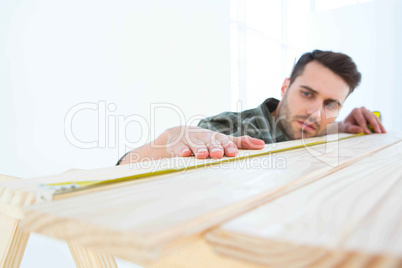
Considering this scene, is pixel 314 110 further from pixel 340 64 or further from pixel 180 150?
pixel 180 150

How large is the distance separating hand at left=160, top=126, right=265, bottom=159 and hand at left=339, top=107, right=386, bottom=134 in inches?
46.9

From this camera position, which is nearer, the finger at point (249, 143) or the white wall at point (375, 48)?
the finger at point (249, 143)

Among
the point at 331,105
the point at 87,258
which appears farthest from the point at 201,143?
the point at 331,105

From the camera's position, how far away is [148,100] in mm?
2836

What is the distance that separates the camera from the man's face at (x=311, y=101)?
1668mm

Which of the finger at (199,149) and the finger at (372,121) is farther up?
the finger at (372,121)

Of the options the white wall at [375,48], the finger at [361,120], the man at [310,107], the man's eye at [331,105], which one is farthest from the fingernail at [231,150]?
the white wall at [375,48]

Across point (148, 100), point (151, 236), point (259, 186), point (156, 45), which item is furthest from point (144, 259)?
point (156, 45)

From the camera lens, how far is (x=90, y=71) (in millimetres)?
2250

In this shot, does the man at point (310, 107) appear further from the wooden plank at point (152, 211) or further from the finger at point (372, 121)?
the wooden plank at point (152, 211)

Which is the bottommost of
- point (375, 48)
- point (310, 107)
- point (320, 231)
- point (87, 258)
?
point (87, 258)

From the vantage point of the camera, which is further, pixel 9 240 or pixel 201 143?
pixel 201 143

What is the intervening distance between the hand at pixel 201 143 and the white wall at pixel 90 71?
141cm

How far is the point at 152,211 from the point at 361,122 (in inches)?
71.9
